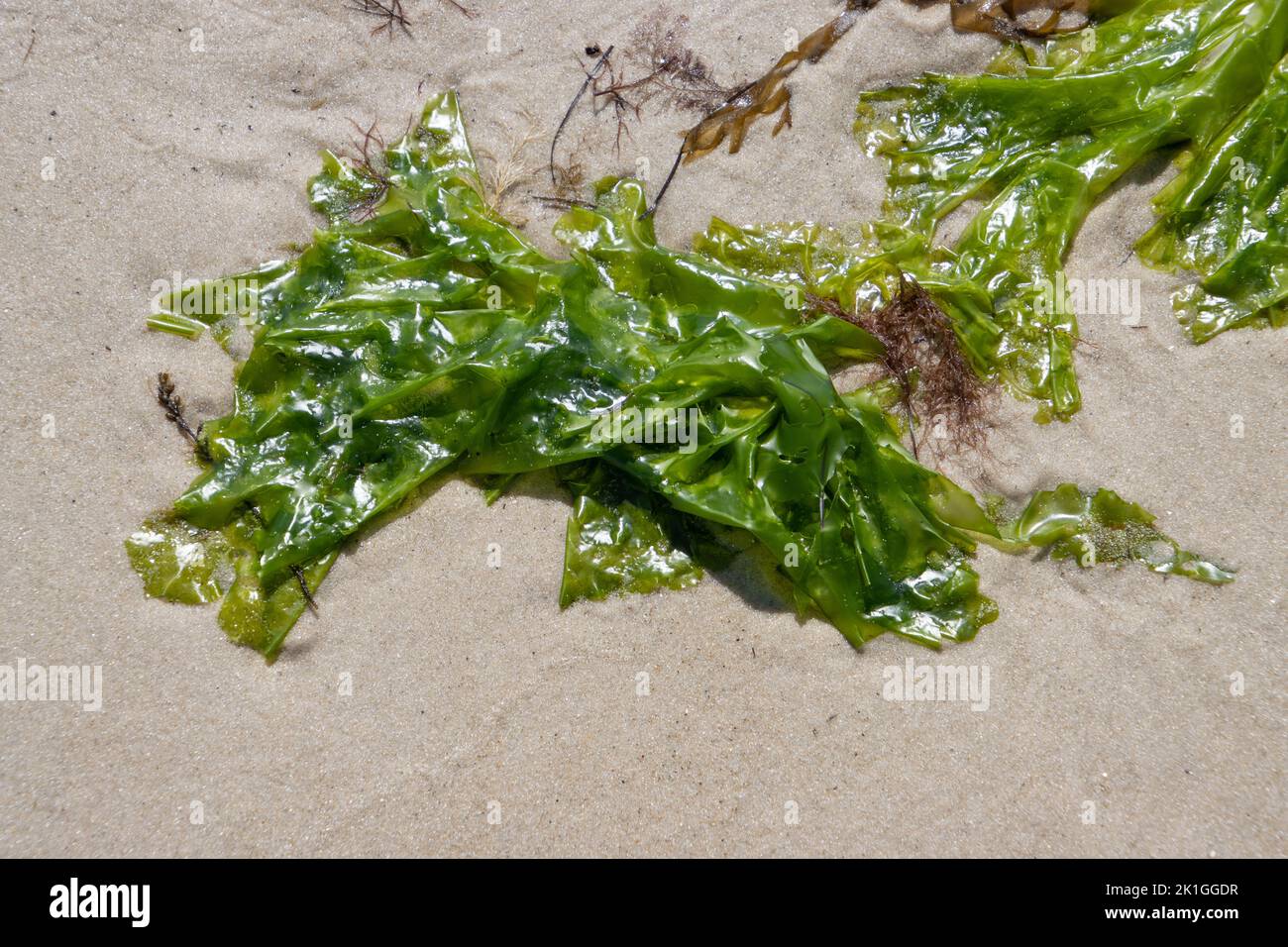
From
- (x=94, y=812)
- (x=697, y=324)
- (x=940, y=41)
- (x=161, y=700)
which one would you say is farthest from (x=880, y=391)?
(x=94, y=812)

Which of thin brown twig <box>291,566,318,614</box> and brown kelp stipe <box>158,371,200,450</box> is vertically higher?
brown kelp stipe <box>158,371,200,450</box>

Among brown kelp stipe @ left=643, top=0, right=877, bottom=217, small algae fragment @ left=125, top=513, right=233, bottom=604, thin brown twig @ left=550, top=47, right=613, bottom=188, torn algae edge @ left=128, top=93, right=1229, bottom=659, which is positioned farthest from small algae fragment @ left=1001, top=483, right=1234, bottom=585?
small algae fragment @ left=125, top=513, right=233, bottom=604

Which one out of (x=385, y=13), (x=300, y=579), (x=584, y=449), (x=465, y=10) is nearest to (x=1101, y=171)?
(x=584, y=449)

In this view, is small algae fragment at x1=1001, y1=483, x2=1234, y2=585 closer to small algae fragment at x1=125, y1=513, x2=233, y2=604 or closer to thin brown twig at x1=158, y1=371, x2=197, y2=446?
small algae fragment at x1=125, y1=513, x2=233, y2=604

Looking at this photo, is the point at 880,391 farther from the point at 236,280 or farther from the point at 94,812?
the point at 94,812

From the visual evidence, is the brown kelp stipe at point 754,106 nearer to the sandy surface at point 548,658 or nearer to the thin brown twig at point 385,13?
the sandy surface at point 548,658

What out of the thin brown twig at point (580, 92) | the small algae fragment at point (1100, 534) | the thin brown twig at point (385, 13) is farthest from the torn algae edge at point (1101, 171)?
the thin brown twig at point (385, 13)
